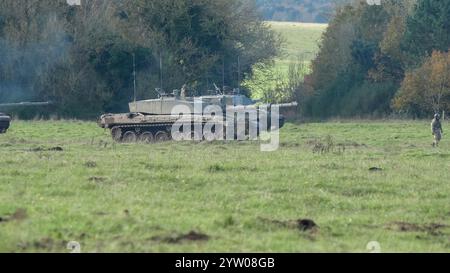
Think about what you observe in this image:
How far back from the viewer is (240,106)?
125ft

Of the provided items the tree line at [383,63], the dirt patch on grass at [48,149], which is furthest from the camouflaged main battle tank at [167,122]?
the tree line at [383,63]

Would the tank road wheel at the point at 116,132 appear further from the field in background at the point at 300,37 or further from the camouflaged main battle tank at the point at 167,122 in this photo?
the field in background at the point at 300,37

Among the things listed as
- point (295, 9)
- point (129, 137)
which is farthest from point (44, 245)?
point (295, 9)

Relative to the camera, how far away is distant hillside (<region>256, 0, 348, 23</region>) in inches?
6594

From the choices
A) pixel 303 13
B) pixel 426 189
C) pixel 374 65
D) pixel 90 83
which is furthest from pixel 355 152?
pixel 303 13

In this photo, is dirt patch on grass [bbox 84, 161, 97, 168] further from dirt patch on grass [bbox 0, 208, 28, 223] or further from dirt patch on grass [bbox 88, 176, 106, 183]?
dirt patch on grass [bbox 0, 208, 28, 223]

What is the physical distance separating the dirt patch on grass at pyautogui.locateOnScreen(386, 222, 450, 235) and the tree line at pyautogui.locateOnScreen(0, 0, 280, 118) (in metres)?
41.2

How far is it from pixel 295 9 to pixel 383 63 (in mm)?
118951

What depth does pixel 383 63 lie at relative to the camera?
199ft

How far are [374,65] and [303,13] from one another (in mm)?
114243

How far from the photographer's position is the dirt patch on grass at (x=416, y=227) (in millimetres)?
12673

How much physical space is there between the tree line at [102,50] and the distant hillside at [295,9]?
104 m

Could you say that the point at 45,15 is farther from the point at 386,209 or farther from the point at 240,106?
the point at 386,209

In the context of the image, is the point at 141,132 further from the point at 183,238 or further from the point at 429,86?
the point at 183,238
